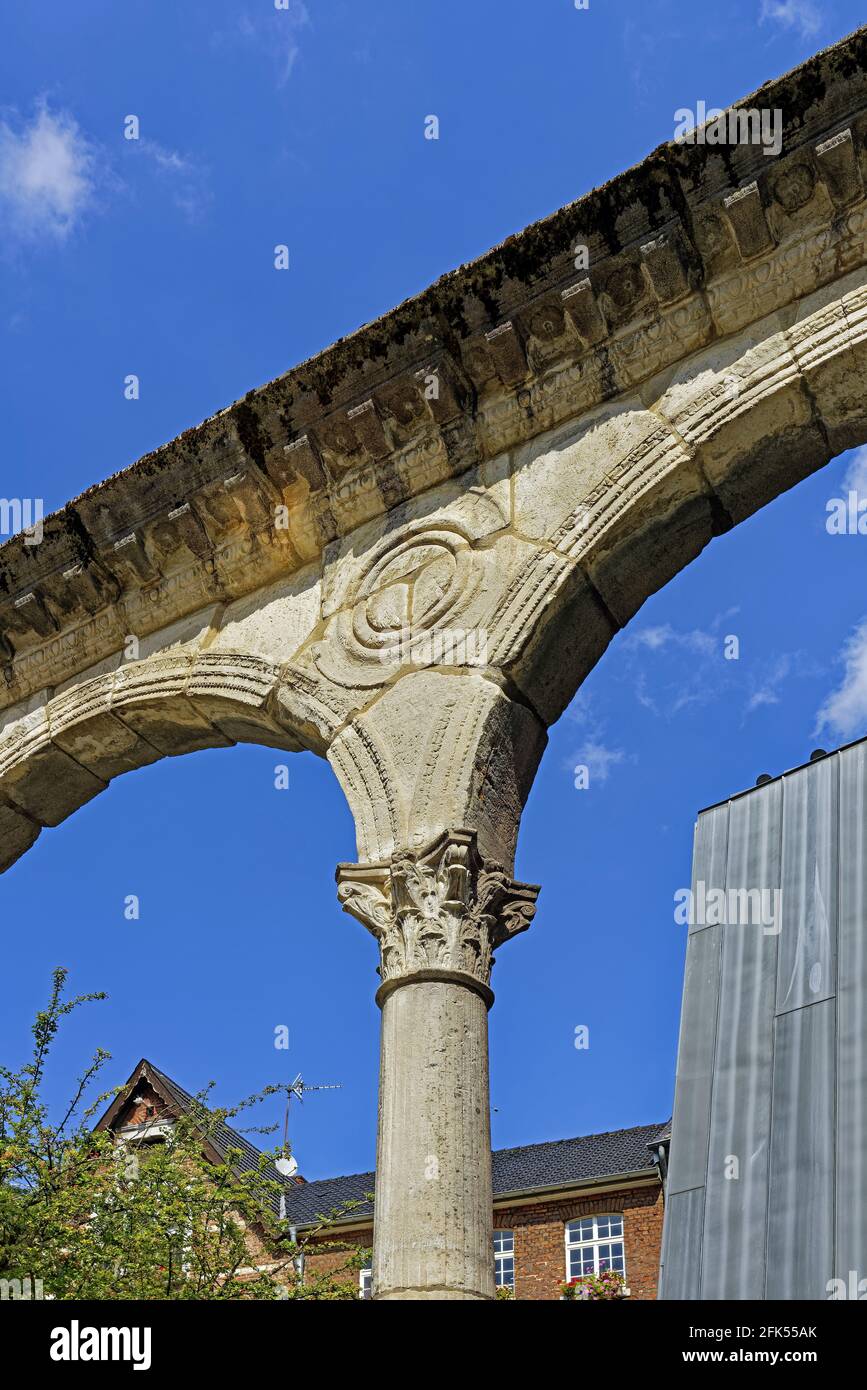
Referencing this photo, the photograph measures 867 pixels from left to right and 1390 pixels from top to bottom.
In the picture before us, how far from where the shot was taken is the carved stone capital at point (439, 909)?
17.4 feet

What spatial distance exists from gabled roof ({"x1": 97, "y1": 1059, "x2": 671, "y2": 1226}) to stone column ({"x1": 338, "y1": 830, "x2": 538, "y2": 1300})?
1459 centimetres

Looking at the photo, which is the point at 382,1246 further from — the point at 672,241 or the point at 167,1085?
the point at 167,1085

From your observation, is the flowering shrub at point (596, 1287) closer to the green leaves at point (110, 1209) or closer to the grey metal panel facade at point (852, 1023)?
the green leaves at point (110, 1209)

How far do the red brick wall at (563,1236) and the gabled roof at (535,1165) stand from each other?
1.04 ft

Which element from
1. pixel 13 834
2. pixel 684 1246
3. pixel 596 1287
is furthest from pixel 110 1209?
pixel 596 1287

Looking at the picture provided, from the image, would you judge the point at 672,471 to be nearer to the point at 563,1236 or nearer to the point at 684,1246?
the point at 684,1246

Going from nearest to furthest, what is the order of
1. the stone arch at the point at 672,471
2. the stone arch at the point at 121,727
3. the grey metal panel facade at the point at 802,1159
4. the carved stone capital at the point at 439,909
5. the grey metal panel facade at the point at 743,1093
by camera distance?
the grey metal panel facade at the point at 802,1159 < the carved stone capital at the point at 439,909 < the grey metal panel facade at the point at 743,1093 < the stone arch at the point at 672,471 < the stone arch at the point at 121,727

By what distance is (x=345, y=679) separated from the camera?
21.0 feet

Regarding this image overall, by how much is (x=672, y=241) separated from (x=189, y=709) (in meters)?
3.04

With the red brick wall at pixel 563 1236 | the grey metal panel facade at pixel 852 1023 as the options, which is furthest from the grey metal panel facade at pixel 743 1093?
the red brick wall at pixel 563 1236

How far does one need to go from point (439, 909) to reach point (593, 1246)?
17.4 m

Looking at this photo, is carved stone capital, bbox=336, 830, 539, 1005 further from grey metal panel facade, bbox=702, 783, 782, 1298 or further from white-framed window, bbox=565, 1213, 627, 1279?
white-framed window, bbox=565, 1213, 627, 1279

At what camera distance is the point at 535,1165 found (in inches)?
939
